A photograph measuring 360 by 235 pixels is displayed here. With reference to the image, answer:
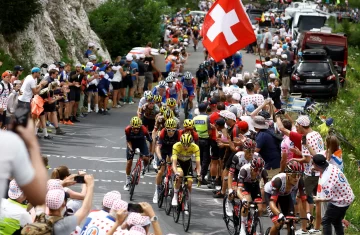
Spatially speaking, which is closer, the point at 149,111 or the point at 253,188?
the point at 253,188

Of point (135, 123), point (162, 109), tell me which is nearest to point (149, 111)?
point (162, 109)

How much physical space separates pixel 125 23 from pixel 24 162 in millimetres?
33003

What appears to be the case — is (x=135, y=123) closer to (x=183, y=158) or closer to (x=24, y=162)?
(x=183, y=158)

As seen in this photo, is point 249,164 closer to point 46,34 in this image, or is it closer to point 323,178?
point 323,178

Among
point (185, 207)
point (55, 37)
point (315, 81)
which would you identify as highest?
point (55, 37)

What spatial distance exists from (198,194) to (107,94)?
976 centimetres

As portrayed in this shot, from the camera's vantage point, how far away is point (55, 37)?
105ft

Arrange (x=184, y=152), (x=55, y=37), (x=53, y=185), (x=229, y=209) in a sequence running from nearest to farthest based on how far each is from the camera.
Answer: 1. (x=53, y=185)
2. (x=229, y=209)
3. (x=184, y=152)
4. (x=55, y=37)

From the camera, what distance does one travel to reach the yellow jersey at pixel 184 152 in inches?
587

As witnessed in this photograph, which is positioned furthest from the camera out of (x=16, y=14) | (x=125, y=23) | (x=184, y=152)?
(x=125, y=23)

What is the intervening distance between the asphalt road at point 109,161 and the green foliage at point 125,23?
9.43 m

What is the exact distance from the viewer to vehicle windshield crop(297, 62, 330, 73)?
3049 cm

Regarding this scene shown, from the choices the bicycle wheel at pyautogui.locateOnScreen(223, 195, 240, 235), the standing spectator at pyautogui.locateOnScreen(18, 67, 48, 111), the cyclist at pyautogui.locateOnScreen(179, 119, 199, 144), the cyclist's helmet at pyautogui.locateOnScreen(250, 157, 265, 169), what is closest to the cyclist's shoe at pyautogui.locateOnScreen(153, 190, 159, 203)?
the cyclist at pyautogui.locateOnScreen(179, 119, 199, 144)

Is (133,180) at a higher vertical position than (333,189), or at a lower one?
lower
